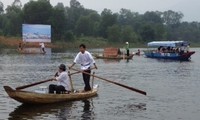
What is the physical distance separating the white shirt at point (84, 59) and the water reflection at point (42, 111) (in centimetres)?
230

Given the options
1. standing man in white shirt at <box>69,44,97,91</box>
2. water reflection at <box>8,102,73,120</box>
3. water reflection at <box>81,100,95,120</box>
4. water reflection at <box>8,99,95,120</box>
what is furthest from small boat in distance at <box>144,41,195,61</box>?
water reflection at <box>8,102,73,120</box>

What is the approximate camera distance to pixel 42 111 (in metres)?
15.4

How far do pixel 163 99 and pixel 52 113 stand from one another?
5600 millimetres

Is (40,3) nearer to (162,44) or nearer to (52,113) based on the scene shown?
(162,44)

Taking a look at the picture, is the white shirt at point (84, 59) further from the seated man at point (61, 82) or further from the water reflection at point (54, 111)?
the water reflection at point (54, 111)

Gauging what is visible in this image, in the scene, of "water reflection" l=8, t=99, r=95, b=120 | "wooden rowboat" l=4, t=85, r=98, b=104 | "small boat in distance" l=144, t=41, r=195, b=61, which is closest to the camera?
"water reflection" l=8, t=99, r=95, b=120

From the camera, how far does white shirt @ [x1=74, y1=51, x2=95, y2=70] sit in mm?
18422

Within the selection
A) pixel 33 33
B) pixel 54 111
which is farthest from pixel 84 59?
pixel 33 33

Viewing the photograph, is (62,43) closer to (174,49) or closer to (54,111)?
(174,49)

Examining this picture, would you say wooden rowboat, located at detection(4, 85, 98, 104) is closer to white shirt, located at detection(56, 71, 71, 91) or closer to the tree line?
white shirt, located at detection(56, 71, 71, 91)

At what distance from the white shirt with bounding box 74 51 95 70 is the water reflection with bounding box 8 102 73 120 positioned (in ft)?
7.56

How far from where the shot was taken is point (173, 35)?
192 metres

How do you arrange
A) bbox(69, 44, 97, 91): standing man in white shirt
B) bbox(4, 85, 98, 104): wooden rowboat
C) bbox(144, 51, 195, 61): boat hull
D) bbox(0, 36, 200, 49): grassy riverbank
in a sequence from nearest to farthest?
bbox(4, 85, 98, 104): wooden rowboat → bbox(69, 44, 97, 91): standing man in white shirt → bbox(144, 51, 195, 61): boat hull → bbox(0, 36, 200, 49): grassy riverbank

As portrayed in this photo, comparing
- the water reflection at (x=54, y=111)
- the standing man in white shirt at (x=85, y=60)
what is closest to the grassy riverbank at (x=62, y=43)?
the standing man in white shirt at (x=85, y=60)
